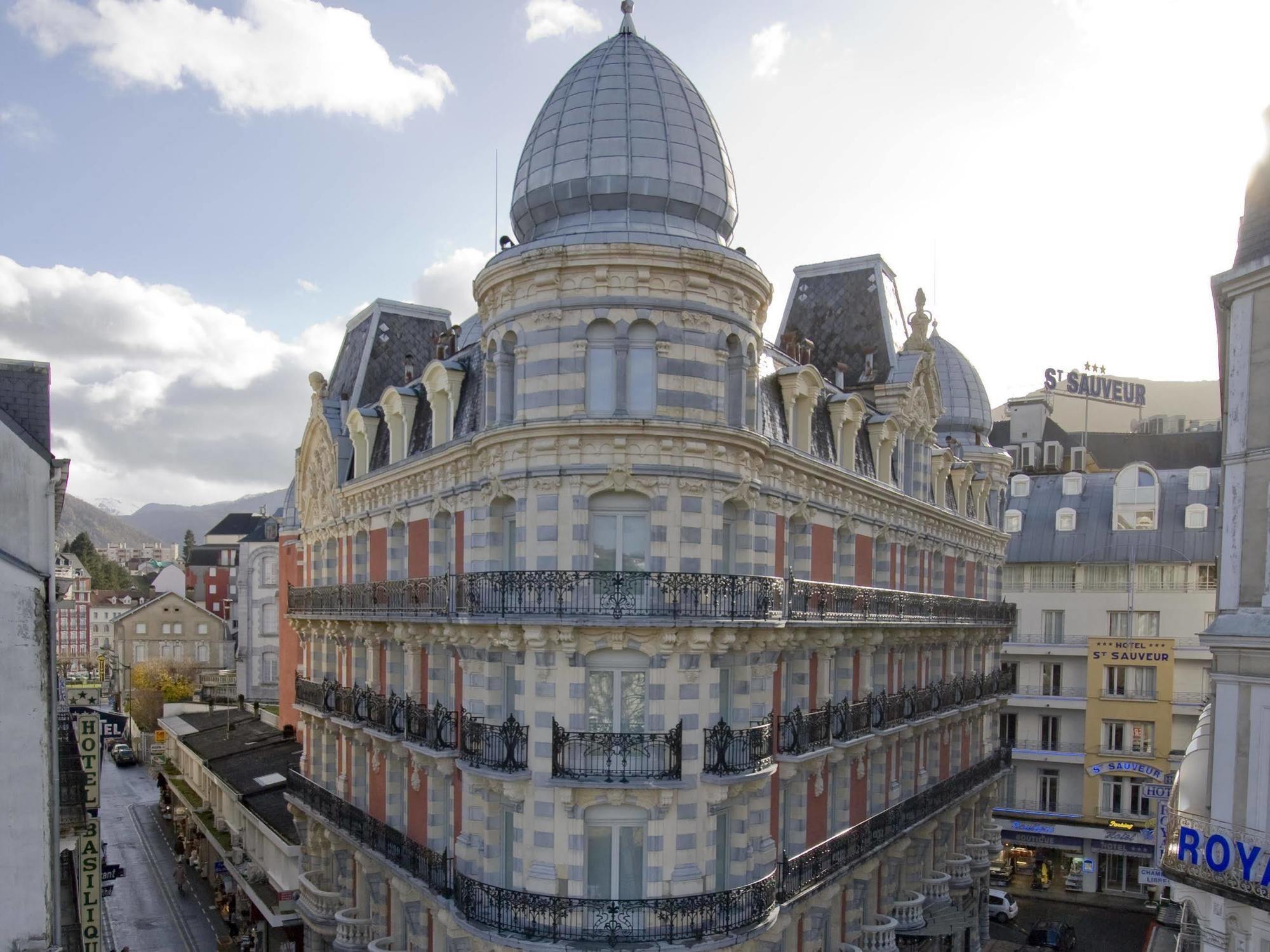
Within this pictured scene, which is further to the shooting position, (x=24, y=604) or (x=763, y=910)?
(x=763, y=910)

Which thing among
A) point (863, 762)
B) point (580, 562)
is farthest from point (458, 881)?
point (863, 762)

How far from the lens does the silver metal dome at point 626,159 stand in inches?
923

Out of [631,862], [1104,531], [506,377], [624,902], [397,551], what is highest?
[506,377]

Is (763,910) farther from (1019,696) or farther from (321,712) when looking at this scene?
(1019,696)

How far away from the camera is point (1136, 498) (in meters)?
53.8

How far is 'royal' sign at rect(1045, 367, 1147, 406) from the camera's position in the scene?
264 ft

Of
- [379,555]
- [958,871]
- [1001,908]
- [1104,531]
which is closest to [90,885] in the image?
[379,555]

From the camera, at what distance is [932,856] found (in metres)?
36.8

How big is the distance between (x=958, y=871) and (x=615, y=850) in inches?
845

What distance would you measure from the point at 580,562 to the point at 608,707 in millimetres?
3075

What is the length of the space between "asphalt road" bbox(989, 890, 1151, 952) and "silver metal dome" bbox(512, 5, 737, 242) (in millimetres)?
34066

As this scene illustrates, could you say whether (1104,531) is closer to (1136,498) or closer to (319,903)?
(1136,498)

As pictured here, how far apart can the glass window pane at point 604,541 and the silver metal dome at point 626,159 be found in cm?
639

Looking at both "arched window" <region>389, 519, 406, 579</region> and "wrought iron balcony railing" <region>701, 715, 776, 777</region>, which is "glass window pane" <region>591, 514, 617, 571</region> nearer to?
"wrought iron balcony railing" <region>701, 715, 776, 777</region>
